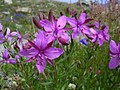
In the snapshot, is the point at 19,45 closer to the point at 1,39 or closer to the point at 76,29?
the point at 1,39

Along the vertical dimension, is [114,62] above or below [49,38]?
below

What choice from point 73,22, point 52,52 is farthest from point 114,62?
point 52,52

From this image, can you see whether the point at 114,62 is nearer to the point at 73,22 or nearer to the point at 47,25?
the point at 73,22

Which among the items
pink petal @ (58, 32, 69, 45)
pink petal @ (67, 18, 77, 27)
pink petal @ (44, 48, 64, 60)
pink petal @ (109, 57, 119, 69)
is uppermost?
pink petal @ (67, 18, 77, 27)

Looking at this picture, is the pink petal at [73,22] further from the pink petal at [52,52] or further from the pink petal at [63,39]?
the pink petal at [52,52]

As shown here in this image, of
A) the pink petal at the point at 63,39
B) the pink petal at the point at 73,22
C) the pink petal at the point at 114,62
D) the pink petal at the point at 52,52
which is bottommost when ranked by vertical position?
the pink petal at the point at 114,62

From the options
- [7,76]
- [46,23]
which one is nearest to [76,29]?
[46,23]

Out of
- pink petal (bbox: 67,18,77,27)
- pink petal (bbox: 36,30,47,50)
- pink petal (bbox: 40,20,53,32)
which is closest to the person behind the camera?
pink petal (bbox: 36,30,47,50)

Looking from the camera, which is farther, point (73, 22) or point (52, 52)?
point (73, 22)

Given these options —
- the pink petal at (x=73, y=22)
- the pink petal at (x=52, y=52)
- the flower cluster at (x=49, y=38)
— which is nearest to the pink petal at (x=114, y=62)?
the flower cluster at (x=49, y=38)

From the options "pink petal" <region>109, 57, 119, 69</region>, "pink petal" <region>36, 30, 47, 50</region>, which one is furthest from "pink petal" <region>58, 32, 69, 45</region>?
"pink petal" <region>109, 57, 119, 69</region>

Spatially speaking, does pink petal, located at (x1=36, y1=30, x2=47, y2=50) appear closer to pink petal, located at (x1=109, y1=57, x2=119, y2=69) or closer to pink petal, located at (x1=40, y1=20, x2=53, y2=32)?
pink petal, located at (x1=40, y1=20, x2=53, y2=32)
